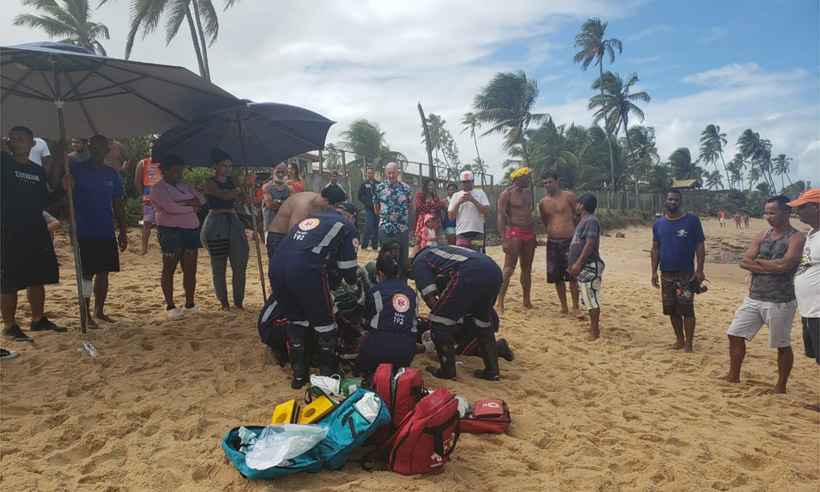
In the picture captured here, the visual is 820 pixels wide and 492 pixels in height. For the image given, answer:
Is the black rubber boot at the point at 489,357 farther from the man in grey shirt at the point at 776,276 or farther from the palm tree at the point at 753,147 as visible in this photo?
the palm tree at the point at 753,147

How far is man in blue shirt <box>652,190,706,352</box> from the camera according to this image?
5.75 metres

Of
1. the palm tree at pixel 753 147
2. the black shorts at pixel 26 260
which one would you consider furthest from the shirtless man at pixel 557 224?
the palm tree at pixel 753 147

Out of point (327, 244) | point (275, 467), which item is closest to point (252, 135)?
point (327, 244)

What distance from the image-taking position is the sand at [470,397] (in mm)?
2939

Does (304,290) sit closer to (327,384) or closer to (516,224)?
(327,384)

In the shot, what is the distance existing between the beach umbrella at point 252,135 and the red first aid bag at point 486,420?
317 cm

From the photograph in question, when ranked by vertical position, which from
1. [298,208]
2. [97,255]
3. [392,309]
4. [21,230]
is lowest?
[392,309]

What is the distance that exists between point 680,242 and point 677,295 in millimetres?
600

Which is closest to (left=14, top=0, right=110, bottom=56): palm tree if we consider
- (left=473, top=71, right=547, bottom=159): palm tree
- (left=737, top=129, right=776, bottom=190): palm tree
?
(left=473, top=71, right=547, bottom=159): palm tree

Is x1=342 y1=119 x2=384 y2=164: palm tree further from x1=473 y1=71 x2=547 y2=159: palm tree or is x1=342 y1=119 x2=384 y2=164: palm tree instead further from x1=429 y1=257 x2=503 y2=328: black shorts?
x1=429 y1=257 x2=503 y2=328: black shorts

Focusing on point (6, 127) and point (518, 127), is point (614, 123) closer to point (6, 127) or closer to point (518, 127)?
point (518, 127)

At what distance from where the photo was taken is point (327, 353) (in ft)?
13.1

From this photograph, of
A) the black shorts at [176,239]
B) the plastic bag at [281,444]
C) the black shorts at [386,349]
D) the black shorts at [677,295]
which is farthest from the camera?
the black shorts at [677,295]

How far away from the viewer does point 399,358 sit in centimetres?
399
